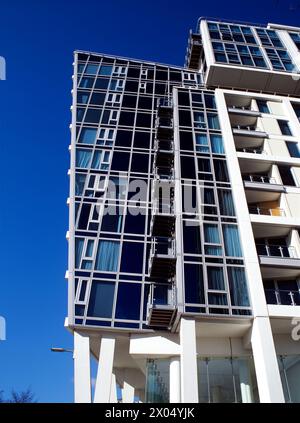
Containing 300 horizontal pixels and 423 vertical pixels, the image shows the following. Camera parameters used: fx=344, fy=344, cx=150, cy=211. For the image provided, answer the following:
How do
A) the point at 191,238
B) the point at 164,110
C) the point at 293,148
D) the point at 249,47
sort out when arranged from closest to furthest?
the point at 191,238
the point at 293,148
the point at 164,110
the point at 249,47

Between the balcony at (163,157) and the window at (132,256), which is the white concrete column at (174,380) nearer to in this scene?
the window at (132,256)

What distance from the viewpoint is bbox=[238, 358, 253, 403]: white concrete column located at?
16.0m

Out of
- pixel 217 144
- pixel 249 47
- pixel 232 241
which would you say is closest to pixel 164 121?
pixel 217 144

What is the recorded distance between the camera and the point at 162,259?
18250mm

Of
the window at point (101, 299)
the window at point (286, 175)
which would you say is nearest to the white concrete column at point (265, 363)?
the window at point (101, 299)

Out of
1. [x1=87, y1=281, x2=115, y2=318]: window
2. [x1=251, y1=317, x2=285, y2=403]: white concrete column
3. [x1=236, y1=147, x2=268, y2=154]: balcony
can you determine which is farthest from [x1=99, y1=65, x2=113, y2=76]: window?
[x1=251, y1=317, x2=285, y2=403]: white concrete column

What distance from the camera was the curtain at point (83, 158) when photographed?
22881 mm

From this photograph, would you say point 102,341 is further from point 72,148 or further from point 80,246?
point 72,148

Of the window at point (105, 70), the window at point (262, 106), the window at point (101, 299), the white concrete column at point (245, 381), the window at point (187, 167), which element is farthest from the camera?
the window at point (105, 70)

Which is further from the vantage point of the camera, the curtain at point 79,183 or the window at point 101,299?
the curtain at point 79,183

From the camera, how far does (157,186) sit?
22.2 m

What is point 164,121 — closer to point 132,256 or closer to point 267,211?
point 267,211

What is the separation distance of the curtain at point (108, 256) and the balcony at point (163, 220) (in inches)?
97.3

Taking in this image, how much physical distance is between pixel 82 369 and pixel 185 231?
8.77m
